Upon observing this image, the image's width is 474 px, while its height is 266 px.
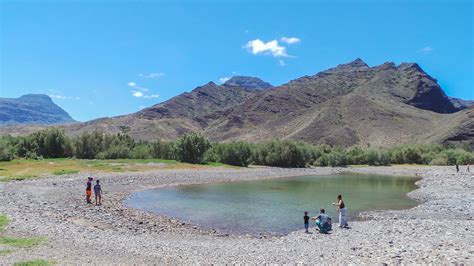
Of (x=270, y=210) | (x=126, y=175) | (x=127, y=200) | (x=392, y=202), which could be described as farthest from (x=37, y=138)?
(x=392, y=202)

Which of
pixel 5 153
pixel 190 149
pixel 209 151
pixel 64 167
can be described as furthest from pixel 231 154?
pixel 5 153

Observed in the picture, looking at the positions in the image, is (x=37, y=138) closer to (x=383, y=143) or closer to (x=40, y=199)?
(x=40, y=199)

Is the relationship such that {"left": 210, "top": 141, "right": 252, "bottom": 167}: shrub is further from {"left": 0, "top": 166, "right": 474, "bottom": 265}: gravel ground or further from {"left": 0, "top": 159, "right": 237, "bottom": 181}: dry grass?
{"left": 0, "top": 166, "right": 474, "bottom": 265}: gravel ground

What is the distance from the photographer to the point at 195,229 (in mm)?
24797

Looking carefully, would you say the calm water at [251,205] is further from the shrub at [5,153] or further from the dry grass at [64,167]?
the shrub at [5,153]

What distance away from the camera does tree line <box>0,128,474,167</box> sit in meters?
77.0

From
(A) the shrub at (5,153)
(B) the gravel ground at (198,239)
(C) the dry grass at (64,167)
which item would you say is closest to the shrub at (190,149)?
(C) the dry grass at (64,167)

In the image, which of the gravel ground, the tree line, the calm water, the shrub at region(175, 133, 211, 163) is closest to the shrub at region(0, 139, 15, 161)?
the tree line

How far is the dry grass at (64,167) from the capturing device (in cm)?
5034

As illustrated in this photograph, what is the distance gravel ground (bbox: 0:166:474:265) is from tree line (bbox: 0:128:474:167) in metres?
45.9

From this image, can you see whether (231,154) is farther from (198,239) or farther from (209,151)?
(198,239)

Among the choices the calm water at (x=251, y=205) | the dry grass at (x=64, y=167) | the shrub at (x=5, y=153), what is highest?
the shrub at (x=5, y=153)

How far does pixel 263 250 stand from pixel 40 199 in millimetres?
20930

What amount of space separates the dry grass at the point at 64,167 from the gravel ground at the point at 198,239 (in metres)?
17.9
